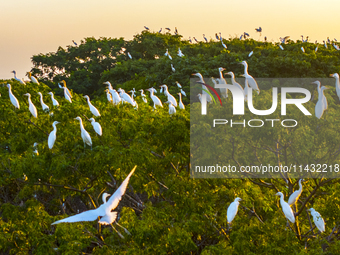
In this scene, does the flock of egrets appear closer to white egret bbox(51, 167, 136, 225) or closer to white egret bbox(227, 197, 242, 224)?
white egret bbox(227, 197, 242, 224)

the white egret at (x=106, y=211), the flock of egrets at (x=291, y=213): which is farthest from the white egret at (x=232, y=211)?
the white egret at (x=106, y=211)

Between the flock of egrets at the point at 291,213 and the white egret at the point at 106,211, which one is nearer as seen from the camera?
the white egret at the point at 106,211

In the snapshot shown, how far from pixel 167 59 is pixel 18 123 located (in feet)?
52.0

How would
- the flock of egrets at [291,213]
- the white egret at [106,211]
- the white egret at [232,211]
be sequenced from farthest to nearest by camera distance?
1. the white egret at [232,211]
2. the flock of egrets at [291,213]
3. the white egret at [106,211]

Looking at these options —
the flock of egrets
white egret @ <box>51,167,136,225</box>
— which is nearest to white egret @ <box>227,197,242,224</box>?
the flock of egrets

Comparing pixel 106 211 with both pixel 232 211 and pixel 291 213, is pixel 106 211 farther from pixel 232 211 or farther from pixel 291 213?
pixel 291 213

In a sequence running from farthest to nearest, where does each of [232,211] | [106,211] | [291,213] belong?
[232,211] → [291,213] → [106,211]

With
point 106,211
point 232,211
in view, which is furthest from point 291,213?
point 106,211

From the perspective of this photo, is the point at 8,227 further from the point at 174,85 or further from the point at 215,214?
the point at 174,85

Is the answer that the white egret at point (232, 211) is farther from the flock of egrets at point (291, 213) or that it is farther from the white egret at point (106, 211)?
the white egret at point (106, 211)

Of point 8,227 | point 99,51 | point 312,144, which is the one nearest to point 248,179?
point 312,144

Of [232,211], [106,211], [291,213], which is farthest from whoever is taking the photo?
[232,211]

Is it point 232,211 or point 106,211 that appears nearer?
point 106,211

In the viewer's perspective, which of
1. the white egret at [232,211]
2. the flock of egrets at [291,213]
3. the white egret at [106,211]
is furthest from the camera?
the white egret at [232,211]
